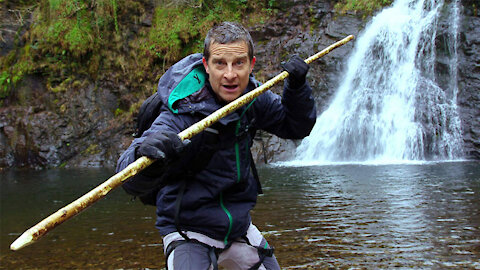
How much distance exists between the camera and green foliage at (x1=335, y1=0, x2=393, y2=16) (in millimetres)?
17656

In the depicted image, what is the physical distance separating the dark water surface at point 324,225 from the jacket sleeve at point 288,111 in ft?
6.87

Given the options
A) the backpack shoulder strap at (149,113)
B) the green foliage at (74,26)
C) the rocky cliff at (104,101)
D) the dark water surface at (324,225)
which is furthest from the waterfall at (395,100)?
the backpack shoulder strap at (149,113)

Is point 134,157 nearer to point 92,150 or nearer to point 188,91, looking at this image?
point 188,91

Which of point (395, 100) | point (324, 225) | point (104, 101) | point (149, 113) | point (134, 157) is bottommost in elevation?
point (324, 225)

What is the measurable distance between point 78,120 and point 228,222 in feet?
Answer: 60.8

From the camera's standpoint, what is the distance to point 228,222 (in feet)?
7.95

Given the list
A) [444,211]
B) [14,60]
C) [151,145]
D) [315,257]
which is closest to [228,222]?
[151,145]

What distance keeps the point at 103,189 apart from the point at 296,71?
1.41 m

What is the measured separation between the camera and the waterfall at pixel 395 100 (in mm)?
14992

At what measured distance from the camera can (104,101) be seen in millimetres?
19953

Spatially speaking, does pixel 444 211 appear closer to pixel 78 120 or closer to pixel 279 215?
pixel 279 215

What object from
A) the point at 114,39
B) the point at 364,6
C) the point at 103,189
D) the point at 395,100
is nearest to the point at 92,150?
the point at 114,39

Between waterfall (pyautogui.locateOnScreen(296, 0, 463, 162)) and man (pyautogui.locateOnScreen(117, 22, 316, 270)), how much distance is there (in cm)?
1292

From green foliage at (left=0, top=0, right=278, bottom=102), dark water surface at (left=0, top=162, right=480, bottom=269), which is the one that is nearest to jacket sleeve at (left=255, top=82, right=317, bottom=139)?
dark water surface at (left=0, top=162, right=480, bottom=269)
